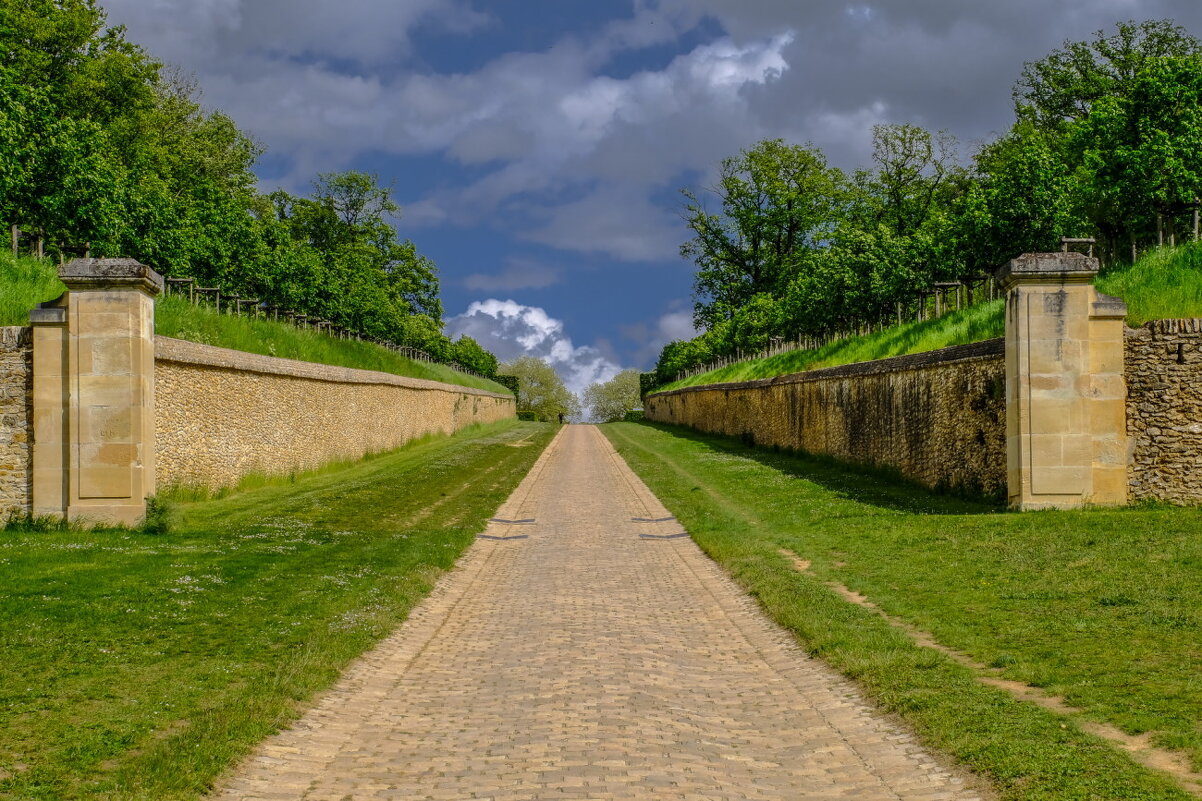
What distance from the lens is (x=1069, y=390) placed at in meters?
13.9

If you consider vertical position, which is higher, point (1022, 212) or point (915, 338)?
point (1022, 212)

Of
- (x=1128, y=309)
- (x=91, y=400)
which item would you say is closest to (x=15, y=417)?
(x=91, y=400)

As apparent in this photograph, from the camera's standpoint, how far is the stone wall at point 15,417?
13.4 m

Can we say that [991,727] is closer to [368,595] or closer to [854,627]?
[854,627]

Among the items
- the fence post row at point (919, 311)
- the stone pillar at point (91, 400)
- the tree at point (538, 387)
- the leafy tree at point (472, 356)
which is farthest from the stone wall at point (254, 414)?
the tree at point (538, 387)

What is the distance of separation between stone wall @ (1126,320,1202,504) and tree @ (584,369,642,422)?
131 m

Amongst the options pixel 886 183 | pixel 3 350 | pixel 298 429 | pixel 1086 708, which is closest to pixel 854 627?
pixel 1086 708

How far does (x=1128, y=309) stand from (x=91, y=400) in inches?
660

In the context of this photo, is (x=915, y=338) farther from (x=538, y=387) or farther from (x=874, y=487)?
(x=538, y=387)

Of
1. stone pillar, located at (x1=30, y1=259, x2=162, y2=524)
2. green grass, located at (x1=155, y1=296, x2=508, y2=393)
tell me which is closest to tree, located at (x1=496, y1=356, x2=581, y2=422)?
green grass, located at (x1=155, y1=296, x2=508, y2=393)

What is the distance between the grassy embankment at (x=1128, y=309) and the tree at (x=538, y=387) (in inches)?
3777

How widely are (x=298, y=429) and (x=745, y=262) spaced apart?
52906 millimetres

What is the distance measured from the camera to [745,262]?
2768 inches

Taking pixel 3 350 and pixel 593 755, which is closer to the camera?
pixel 593 755
